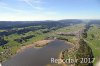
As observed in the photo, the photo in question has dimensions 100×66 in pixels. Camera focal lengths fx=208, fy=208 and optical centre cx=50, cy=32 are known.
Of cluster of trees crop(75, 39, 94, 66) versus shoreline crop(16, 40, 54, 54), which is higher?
shoreline crop(16, 40, 54, 54)

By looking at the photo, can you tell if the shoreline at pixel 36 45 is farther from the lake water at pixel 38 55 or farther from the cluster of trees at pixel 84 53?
the cluster of trees at pixel 84 53

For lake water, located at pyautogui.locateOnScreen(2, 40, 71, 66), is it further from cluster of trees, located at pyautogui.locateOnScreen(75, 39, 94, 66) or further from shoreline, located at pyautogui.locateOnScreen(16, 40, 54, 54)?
cluster of trees, located at pyautogui.locateOnScreen(75, 39, 94, 66)

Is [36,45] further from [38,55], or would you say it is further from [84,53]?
[84,53]

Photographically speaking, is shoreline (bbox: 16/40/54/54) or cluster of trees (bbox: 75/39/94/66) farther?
shoreline (bbox: 16/40/54/54)

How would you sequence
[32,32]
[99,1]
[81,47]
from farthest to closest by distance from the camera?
[32,32] < [81,47] < [99,1]

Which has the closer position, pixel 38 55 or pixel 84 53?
pixel 84 53

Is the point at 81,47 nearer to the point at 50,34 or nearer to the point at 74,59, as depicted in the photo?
Answer: the point at 74,59

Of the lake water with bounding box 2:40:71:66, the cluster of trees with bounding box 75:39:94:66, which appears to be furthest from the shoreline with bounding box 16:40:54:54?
the cluster of trees with bounding box 75:39:94:66

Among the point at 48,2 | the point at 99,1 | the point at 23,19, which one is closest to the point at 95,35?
the point at 99,1

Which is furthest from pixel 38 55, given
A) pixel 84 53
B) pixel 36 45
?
pixel 84 53
